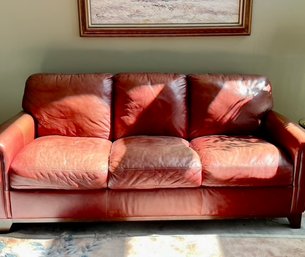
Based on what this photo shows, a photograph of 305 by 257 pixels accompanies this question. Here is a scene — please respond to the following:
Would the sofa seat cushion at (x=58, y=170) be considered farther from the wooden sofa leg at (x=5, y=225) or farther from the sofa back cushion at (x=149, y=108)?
the sofa back cushion at (x=149, y=108)

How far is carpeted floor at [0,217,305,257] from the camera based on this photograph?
6.56 ft

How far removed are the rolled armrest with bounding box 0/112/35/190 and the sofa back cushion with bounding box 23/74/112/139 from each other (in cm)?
10

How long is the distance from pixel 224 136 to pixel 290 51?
3.06 feet

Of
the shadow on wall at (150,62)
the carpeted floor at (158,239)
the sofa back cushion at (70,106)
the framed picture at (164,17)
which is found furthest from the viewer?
the shadow on wall at (150,62)

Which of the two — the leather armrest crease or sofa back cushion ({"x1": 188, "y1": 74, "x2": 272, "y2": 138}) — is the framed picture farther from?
the leather armrest crease

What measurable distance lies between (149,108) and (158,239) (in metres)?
0.92

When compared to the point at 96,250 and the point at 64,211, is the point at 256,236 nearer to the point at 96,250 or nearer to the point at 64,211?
the point at 96,250

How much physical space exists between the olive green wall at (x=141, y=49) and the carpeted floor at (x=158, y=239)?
1226 millimetres

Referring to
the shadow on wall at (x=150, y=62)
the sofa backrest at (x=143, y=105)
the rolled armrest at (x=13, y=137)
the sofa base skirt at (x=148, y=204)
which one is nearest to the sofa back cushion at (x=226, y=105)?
the sofa backrest at (x=143, y=105)

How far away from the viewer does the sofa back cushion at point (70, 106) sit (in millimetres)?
2592

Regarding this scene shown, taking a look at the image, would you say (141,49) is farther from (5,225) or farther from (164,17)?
(5,225)

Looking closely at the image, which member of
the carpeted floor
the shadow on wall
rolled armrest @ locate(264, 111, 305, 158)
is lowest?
the carpeted floor

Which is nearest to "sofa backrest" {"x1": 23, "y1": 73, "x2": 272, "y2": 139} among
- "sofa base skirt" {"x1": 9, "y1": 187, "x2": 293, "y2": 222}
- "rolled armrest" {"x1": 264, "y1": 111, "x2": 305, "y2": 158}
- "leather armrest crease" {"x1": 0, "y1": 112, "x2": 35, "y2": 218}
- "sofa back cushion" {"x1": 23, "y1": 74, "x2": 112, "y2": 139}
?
"sofa back cushion" {"x1": 23, "y1": 74, "x2": 112, "y2": 139}

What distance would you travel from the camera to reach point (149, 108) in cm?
260
